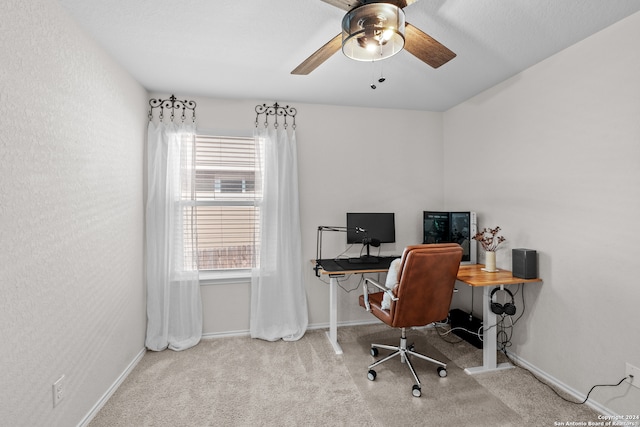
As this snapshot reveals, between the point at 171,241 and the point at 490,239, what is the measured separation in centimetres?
306

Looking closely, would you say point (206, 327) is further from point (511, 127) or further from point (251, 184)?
point (511, 127)

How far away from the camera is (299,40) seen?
209cm

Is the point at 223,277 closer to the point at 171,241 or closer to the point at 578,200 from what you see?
the point at 171,241

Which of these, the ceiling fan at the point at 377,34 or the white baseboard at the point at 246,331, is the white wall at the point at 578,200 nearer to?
the ceiling fan at the point at 377,34

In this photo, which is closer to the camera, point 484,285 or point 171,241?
point 484,285

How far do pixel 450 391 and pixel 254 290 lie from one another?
1.95 metres

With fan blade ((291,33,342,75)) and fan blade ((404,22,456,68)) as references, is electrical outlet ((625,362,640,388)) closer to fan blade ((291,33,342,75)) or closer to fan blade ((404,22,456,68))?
fan blade ((404,22,456,68))

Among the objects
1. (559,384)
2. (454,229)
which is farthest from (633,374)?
(454,229)

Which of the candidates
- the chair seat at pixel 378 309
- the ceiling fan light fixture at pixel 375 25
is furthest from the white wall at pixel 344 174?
the ceiling fan light fixture at pixel 375 25

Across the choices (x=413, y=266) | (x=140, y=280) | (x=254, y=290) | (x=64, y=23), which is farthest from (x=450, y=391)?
(x=64, y=23)

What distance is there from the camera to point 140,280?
9.43 ft

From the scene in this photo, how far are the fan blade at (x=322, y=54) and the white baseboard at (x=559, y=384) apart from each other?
9.21 ft

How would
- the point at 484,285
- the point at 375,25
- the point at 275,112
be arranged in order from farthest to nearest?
→ the point at 275,112
the point at 484,285
the point at 375,25

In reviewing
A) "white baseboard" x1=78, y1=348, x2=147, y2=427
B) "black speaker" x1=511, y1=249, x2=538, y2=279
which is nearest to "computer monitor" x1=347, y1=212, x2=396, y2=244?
"black speaker" x1=511, y1=249, x2=538, y2=279
